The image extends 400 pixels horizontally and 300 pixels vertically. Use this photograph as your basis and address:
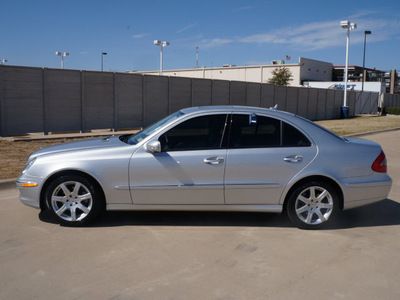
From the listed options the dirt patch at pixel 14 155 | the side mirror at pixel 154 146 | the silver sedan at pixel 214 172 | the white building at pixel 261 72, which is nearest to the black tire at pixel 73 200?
the silver sedan at pixel 214 172

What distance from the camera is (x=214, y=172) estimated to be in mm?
5281

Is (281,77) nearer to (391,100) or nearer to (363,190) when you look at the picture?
(391,100)

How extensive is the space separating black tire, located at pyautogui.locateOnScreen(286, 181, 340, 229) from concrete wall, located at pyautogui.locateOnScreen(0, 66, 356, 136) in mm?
13300

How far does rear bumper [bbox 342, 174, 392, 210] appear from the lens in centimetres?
545

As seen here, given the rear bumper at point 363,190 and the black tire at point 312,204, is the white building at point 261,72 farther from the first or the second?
the black tire at point 312,204

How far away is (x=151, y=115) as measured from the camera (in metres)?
21.9

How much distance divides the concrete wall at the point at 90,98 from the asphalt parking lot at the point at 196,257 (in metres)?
11.0

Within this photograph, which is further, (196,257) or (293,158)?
(293,158)

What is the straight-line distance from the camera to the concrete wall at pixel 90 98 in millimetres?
16062

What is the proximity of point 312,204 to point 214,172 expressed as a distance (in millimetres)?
1341

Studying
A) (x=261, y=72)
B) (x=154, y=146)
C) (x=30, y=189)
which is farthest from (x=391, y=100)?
(x=30, y=189)

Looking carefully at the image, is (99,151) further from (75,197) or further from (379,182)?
(379,182)

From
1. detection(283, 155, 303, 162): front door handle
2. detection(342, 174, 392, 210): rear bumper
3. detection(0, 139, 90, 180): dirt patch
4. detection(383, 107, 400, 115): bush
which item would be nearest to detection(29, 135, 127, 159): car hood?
detection(283, 155, 303, 162): front door handle

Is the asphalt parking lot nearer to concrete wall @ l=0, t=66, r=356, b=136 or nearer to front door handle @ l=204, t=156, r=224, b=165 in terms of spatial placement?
front door handle @ l=204, t=156, r=224, b=165
